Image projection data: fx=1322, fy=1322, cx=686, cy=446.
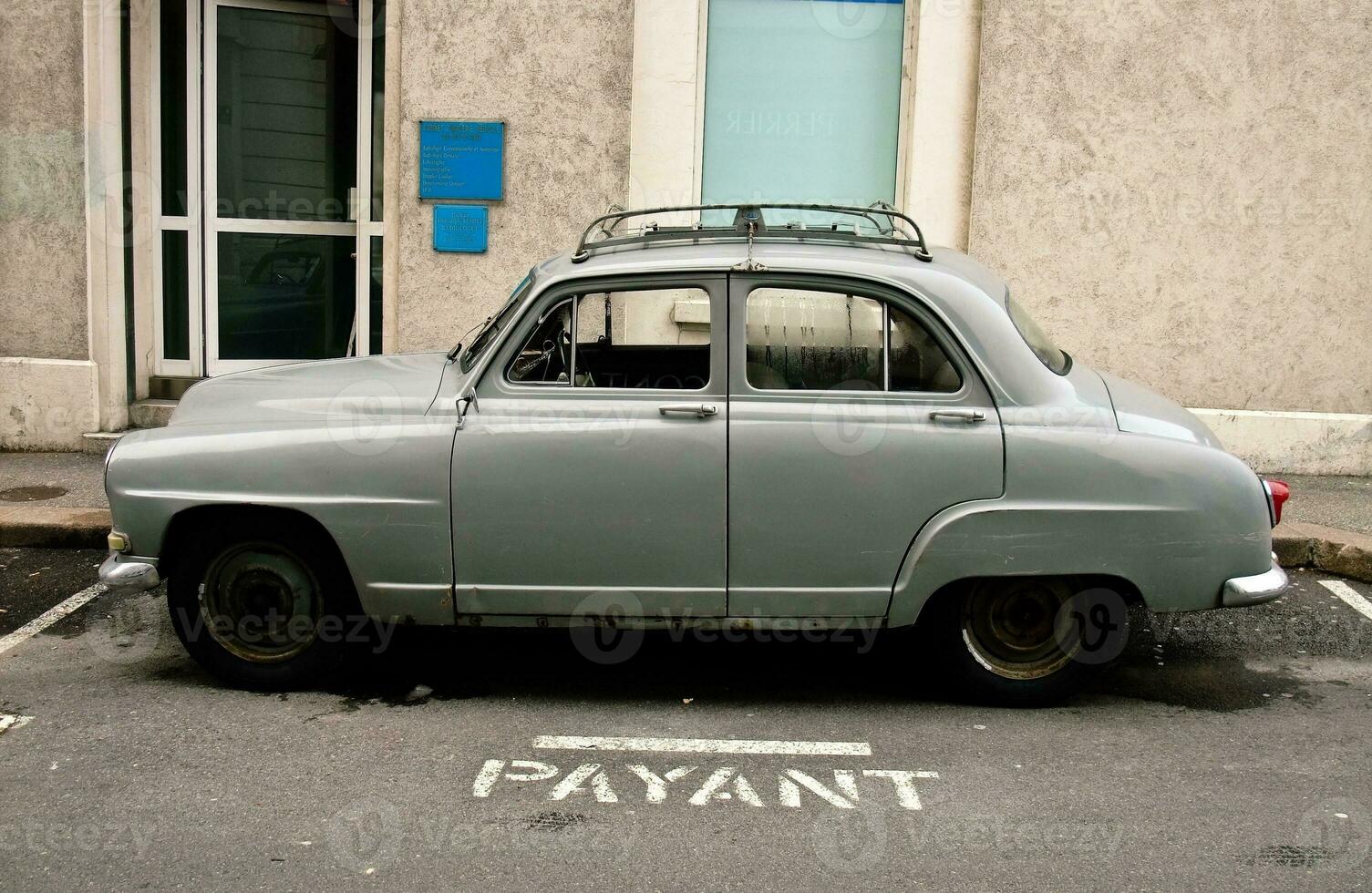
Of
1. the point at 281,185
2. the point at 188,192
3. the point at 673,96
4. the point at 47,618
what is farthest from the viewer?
the point at 281,185

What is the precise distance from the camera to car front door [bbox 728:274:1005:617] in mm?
4879

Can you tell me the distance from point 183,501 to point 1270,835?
12.9ft

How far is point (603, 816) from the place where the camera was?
Answer: 4.16m

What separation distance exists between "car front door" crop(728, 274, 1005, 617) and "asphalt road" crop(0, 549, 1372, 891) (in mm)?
588

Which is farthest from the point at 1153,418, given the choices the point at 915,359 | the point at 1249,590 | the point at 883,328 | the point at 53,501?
the point at 53,501

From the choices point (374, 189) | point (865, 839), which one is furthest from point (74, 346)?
point (865, 839)

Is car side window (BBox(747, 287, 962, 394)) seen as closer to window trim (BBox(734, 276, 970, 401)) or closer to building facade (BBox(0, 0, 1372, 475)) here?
window trim (BBox(734, 276, 970, 401))

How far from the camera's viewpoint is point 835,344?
5035 mm

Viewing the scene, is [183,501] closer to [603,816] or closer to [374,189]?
[603,816]

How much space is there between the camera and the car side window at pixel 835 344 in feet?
16.4

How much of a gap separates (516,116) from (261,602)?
192 inches

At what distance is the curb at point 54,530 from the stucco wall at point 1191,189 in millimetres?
5839

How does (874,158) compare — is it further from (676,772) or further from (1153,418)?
(676,772)

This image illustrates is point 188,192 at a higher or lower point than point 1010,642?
higher
